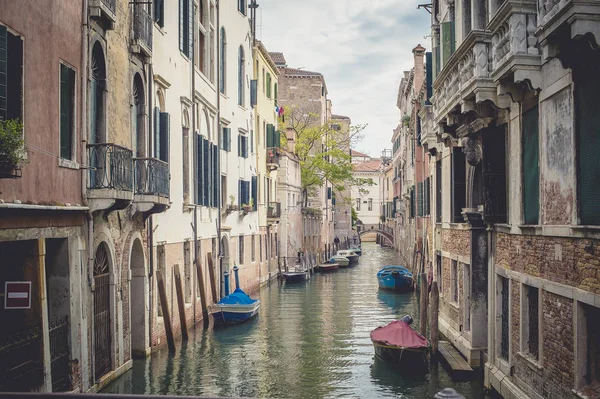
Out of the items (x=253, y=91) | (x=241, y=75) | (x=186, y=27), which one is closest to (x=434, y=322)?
(x=186, y=27)

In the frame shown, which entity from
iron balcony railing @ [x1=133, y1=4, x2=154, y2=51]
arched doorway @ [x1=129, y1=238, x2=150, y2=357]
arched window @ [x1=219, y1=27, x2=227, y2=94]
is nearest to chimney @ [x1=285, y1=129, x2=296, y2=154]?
arched window @ [x1=219, y1=27, x2=227, y2=94]

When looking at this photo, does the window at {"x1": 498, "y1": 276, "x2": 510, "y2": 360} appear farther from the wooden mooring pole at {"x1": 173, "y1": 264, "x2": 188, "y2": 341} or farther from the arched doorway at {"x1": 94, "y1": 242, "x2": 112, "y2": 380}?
the wooden mooring pole at {"x1": 173, "y1": 264, "x2": 188, "y2": 341}

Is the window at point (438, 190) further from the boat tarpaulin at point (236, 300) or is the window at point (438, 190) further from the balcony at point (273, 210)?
the balcony at point (273, 210)

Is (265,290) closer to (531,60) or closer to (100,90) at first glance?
(100,90)

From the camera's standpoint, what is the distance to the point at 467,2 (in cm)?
1338

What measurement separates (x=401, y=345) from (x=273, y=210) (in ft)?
61.1

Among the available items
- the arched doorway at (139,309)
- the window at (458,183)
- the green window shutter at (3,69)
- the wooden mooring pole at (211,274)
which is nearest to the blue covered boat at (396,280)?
the wooden mooring pole at (211,274)

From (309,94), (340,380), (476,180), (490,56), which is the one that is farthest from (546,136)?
(309,94)

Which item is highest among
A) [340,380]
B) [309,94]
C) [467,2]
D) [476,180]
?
[309,94]

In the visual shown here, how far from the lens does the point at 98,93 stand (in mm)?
11234

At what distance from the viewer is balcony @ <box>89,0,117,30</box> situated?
10.3 meters

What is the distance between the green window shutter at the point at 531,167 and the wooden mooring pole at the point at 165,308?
7541 millimetres

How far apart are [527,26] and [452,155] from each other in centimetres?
593

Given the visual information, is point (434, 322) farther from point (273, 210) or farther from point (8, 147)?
point (273, 210)
